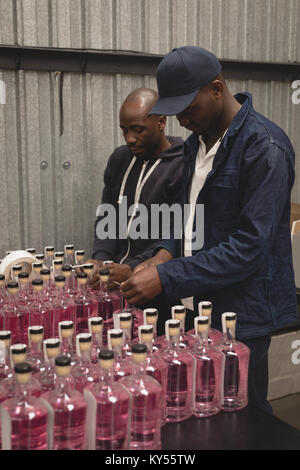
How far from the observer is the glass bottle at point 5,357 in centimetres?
150

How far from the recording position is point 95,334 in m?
1.63

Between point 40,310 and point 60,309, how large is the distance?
0.07m

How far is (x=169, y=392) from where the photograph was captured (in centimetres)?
155

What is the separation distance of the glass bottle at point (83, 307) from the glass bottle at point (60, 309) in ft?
0.15

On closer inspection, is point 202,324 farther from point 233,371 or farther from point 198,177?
point 198,177

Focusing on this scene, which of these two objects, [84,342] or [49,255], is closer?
[84,342]

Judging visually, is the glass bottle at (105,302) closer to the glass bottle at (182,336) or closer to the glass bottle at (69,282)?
the glass bottle at (69,282)

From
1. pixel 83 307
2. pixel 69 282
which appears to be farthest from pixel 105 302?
pixel 69 282

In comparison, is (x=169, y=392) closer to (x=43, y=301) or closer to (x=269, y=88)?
(x=43, y=301)

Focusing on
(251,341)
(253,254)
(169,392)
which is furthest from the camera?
(251,341)

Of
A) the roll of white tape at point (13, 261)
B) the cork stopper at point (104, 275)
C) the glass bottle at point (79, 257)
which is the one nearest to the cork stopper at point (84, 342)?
the cork stopper at point (104, 275)

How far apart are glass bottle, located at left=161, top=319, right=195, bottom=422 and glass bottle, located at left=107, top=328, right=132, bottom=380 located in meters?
0.13
